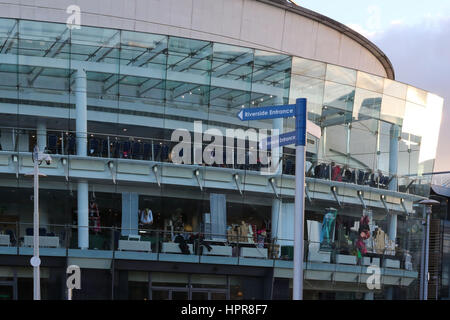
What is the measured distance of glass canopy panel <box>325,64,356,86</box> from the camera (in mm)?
35688

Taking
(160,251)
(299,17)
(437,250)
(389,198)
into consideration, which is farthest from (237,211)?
(437,250)

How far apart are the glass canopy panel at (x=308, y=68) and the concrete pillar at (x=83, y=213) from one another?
435 inches

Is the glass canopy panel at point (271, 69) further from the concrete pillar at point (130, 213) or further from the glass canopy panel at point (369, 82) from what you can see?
the concrete pillar at point (130, 213)

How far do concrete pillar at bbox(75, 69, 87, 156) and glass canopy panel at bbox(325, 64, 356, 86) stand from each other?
11.7 metres

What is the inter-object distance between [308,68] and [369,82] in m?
4.01

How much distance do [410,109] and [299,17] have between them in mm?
8548

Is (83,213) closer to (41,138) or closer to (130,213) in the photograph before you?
(130,213)

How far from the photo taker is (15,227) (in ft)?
96.9

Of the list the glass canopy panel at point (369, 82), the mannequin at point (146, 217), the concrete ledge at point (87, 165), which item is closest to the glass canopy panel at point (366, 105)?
the glass canopy panel at point (369, 82)

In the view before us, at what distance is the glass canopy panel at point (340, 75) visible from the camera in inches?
1405

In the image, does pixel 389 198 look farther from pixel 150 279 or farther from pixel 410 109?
pixel 150 279

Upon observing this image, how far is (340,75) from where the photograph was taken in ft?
118

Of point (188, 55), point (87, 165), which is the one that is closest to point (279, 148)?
point (188, 55)

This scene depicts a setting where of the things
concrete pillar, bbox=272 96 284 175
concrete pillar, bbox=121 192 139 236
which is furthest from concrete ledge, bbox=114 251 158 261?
concrete pillar, bbox=272 96 284 175
